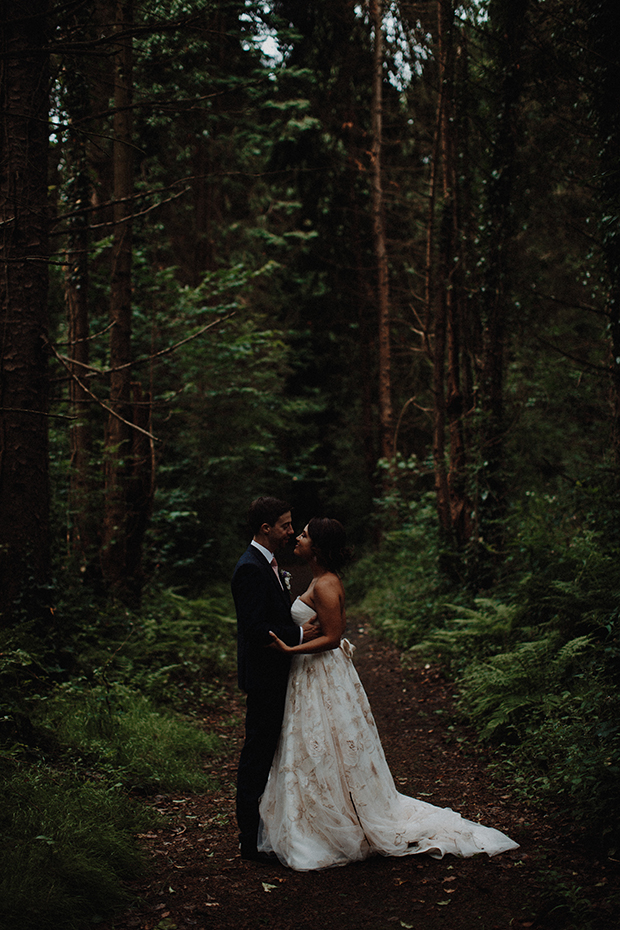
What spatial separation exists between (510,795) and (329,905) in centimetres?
186

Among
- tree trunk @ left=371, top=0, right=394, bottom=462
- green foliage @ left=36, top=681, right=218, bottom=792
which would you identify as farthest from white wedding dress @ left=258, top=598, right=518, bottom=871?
tree trunk @ left=371, top=0, right=394, bottom=462

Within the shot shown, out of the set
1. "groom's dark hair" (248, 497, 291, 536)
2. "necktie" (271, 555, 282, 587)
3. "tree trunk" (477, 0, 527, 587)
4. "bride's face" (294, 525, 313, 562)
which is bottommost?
"necktie" (271, 555, 282, 587)

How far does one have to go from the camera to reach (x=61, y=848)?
3586mm

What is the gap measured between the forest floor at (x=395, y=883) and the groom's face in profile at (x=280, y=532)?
1.93 metres

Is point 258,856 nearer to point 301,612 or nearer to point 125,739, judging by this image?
point 301,612

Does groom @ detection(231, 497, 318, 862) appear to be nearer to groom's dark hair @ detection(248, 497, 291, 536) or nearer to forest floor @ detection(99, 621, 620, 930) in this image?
groom's dark hair @ detection(248, 497, 291, 536)

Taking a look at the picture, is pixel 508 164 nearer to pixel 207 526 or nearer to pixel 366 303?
pixel 207 526

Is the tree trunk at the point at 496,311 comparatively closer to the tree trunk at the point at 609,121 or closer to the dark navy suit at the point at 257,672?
the tree trunk at the point at 609,121

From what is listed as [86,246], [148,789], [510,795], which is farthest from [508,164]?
[148,789]

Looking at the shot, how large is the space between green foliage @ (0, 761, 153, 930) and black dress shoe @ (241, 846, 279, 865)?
63cm

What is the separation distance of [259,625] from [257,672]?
1.17 feet

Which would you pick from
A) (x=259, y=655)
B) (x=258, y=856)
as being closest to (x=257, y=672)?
Answer: (x=259, y=655)

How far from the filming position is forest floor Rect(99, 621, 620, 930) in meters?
3.30

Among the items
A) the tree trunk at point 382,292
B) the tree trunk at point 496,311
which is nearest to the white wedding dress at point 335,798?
the tree trunk at point 496,311
